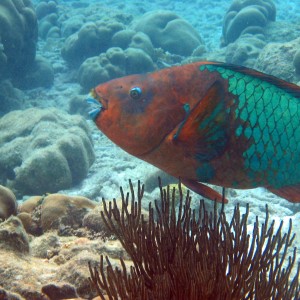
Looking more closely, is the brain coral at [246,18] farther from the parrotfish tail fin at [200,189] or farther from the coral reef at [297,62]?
the parrotfish tail fin at [200,189]

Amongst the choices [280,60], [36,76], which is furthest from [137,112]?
[36,76]

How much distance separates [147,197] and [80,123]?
A: 14.6 feet

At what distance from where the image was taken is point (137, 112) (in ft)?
6.66

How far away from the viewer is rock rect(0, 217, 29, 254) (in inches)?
114

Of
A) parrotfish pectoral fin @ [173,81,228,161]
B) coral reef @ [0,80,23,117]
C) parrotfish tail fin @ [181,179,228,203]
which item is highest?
parrotfish pectoral fin @ [173,81,228,161]

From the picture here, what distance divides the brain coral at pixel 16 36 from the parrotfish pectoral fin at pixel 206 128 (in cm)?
1150

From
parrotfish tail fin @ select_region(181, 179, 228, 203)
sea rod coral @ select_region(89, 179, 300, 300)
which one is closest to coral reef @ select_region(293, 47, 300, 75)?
sea rod coral @ select_region(89, 179, 300, 300)

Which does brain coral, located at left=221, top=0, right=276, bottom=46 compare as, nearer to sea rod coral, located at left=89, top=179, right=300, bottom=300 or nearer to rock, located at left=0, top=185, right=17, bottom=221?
rock, located at left=0, top=185, right=17, bottom=221

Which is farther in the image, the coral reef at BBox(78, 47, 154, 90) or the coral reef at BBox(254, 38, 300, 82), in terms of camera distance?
the coral reef at BBox(78, 47, 154, 90)

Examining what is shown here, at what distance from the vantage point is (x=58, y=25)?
2173 centimetres

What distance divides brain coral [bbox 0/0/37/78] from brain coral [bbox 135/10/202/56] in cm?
634

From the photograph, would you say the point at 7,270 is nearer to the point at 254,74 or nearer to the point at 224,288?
the point at 224,288

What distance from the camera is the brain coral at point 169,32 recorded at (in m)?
17.4

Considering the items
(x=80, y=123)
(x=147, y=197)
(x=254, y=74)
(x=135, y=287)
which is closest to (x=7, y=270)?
(x=135, y=287)
